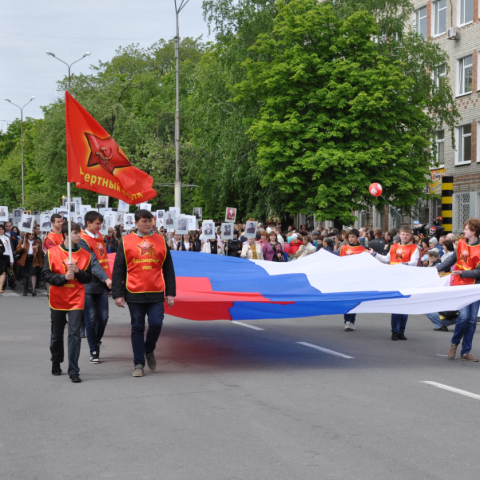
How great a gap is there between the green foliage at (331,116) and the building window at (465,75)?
24.0 feet

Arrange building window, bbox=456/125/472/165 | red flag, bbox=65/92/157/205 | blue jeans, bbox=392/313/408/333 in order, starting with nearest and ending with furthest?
red flag, bbox=65/92/157/205, blue jeans, bbox=392/313/408/333, building window, bbox=456/125/472/165

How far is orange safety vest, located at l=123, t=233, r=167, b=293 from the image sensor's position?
8344 millimetres

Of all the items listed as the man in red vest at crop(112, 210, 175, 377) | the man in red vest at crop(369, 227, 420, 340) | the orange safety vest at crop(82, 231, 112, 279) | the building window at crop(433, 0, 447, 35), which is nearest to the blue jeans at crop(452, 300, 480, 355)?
the man in red vest at crop(369, 227, 420, 340)

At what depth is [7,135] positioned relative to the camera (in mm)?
97625

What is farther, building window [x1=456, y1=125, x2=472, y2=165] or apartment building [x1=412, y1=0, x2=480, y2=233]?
building window [x1=456, y1=125, x2=472, y2=165]

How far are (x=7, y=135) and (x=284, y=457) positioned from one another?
323 feet

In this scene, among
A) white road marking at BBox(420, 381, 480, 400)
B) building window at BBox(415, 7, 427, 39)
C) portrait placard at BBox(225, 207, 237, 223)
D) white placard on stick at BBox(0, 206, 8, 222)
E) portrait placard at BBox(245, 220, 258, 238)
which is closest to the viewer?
white road marking at BBox(420, 381, 480, 400)

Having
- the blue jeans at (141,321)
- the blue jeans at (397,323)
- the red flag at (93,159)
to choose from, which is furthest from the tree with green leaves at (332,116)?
the blue jeans at (141,321)

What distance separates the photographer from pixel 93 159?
894 centimetres

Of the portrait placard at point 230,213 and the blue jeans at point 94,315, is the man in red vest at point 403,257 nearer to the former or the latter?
the blue jeans at point 94,315

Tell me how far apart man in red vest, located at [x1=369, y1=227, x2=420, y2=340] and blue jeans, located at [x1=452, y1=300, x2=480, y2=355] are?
203cm

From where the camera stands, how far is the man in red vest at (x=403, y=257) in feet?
39.0

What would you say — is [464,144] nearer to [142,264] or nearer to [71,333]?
[142,264]

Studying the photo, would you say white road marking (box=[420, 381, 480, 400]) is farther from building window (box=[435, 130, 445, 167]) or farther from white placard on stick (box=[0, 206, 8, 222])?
building window (box=[435, 130, 445, 167])
